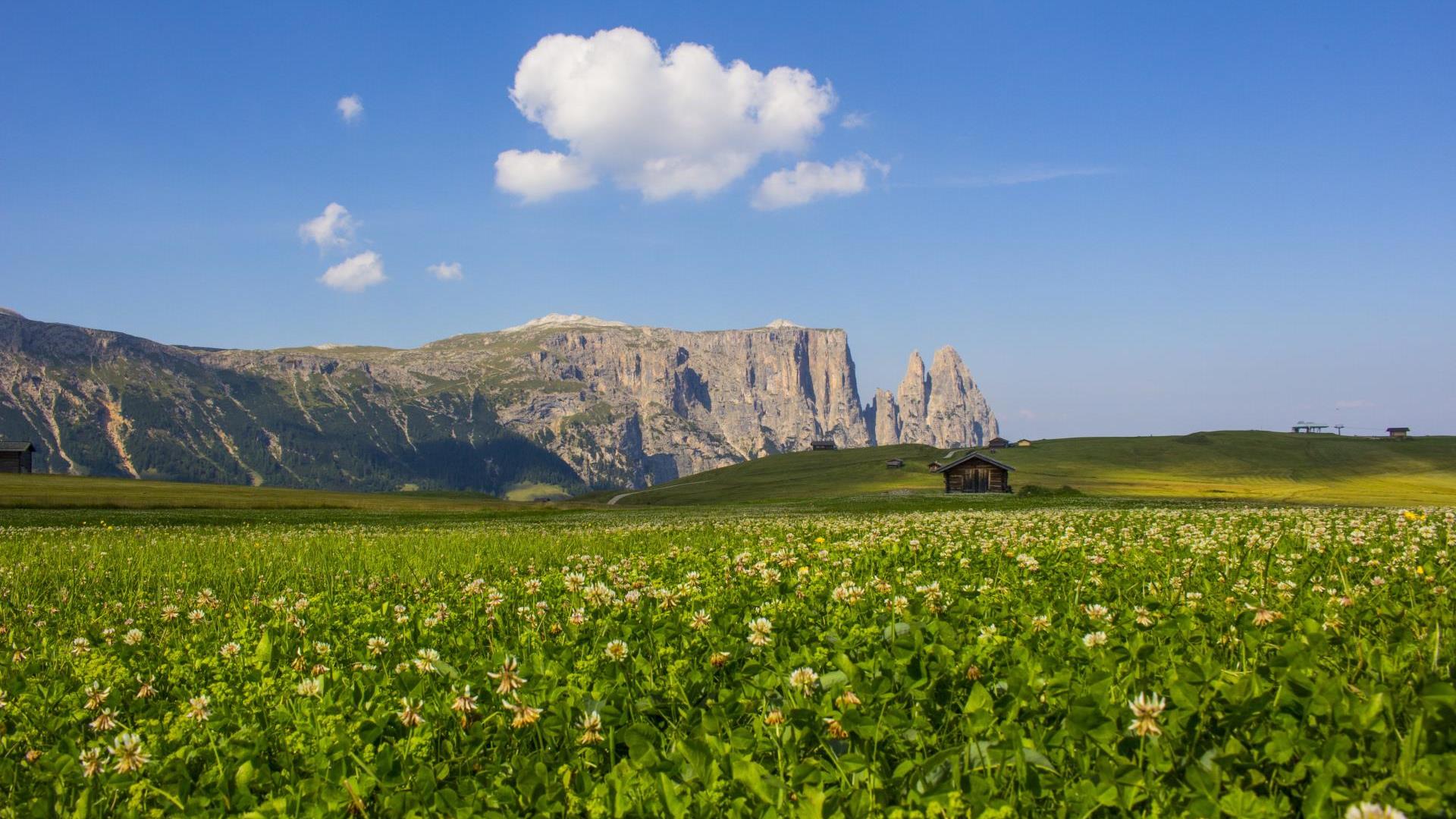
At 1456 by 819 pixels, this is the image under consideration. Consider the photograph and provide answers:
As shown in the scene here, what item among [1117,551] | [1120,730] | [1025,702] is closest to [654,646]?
[1025,702]

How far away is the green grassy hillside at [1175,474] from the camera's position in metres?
135

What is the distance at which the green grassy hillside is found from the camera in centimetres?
13475

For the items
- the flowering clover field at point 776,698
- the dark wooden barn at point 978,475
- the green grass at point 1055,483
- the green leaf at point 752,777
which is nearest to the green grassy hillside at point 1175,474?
the green grass at point 1055,483

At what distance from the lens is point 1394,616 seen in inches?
254

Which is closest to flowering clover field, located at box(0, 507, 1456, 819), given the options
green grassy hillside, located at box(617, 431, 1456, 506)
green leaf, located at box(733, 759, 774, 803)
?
green leaf, located at box(733, 759, 774, 803)

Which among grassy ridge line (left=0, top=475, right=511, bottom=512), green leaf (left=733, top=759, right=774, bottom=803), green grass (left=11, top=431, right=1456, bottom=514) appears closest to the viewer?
green leaf (left=733, top=759, right=774, bottom=803)

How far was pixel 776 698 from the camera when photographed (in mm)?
5059

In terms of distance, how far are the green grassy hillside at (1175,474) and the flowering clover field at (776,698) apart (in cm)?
11463

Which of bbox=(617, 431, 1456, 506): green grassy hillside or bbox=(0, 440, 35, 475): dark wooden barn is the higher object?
bbox=(0, 440, 35, 475): dark wooden barn

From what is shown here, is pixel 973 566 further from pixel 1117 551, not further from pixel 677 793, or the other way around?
pixel 677 793

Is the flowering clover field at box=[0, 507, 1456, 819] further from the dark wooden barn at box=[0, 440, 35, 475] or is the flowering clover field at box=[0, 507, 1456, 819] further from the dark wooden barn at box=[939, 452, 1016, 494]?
the dark wooden barn at box=[0, 440, 35, 475]

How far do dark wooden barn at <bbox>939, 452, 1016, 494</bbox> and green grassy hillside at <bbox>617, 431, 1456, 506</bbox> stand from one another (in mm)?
4866

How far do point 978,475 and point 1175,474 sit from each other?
234 ft

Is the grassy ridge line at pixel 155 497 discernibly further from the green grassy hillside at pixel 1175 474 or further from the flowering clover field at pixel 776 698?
the flowering clover field at pixel 776 698
